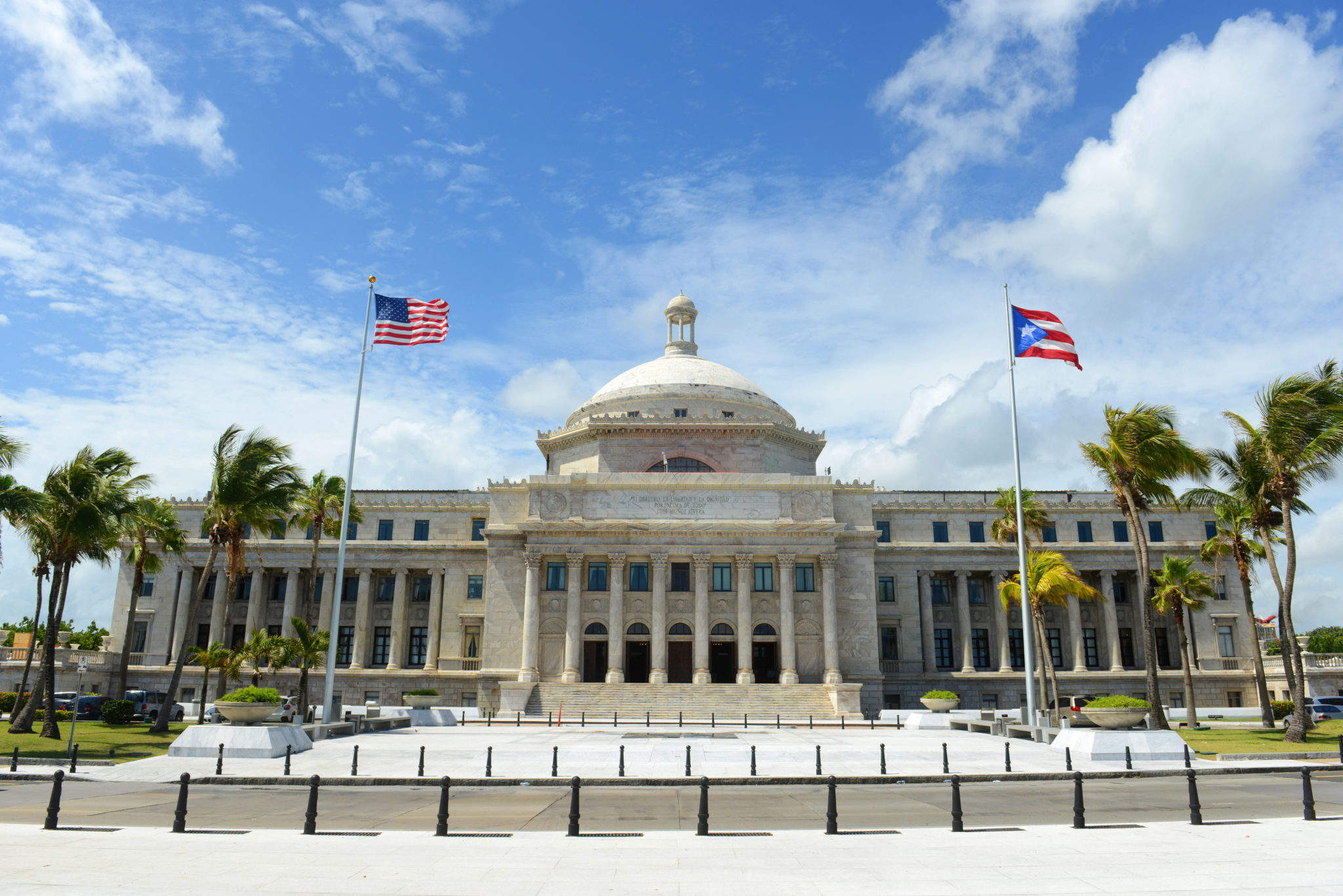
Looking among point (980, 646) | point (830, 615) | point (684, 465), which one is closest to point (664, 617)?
point (830, 615)

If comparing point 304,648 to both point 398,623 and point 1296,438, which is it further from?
point 1296,438

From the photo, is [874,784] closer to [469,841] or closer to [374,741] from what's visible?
[469,841]

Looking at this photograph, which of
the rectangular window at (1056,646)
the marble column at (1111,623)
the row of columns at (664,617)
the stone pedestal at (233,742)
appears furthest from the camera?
the rectangular window at (1056,646)

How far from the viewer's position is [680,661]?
5941cm

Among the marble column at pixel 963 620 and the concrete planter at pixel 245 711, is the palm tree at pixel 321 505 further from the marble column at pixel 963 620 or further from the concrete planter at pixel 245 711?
the marble column at pixel 963 620

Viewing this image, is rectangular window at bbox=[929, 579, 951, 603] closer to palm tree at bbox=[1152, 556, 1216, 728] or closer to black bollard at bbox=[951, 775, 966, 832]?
palm tree at bbox=[1152, 556, 1216, 728]

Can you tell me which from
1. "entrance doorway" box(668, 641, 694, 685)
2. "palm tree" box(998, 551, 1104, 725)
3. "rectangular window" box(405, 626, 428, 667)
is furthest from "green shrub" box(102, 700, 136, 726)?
"palm tree" box(998, 551, 1104, 725)

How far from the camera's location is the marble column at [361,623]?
6500 centimetres

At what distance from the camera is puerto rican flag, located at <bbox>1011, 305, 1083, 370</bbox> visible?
34438 mm

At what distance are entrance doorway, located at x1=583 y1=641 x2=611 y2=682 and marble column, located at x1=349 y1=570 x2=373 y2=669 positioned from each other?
17.1m

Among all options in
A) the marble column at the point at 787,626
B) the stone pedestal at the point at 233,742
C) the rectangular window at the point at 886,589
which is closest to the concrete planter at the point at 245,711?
the stone pedestal at the point at 233,742

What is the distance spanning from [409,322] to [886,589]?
137 ft

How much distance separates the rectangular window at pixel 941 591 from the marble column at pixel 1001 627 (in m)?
3.07

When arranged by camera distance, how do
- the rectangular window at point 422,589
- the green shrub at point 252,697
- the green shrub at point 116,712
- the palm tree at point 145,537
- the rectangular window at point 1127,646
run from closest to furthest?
the green shrub at point 252,697, the green shrub at point 116,712, the palm tree at point 145,537, the rectangular window at point 1127,646, the rectangular window at point 422,589
